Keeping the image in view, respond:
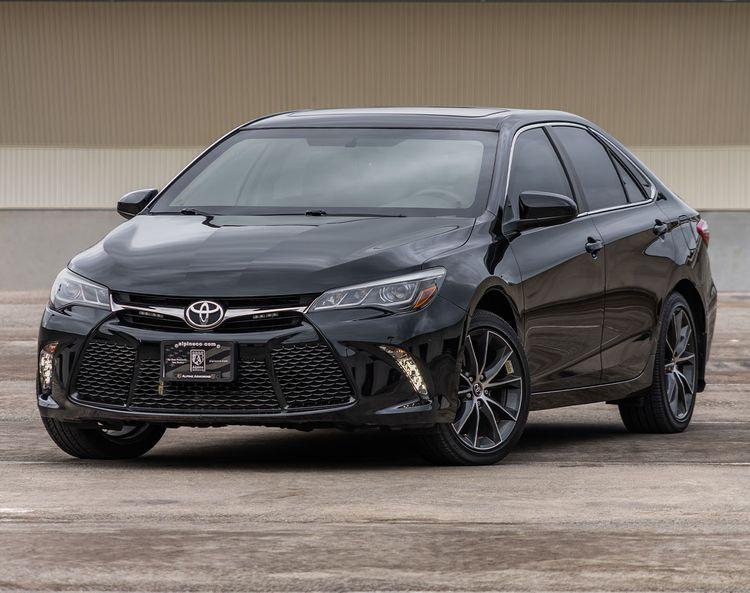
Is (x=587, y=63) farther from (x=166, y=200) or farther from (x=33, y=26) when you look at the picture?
(x=166, y=200)

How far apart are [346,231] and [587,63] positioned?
28.6 meters

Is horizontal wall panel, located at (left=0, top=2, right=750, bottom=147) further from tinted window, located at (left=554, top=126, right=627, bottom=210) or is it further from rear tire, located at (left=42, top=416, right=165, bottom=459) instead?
rear tire, located at (left=42, top=416, right=165, bottom=459)

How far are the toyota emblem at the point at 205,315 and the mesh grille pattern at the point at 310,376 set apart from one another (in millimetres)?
271

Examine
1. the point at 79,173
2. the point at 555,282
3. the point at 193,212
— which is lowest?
the point at 79,173

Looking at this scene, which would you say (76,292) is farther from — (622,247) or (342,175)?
(622,247)

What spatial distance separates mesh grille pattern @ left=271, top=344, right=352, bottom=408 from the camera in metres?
7.81

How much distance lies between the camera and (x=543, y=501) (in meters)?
7.20

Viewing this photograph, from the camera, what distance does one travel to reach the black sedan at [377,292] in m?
7.84

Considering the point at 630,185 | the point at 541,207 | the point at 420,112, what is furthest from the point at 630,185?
the point at 541,207

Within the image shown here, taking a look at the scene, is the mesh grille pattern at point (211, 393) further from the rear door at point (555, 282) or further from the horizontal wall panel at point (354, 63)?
the horizontal wall panel at point (354, 63)

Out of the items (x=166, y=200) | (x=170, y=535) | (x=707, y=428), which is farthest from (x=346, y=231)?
(x=707, y=428)

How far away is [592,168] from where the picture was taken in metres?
10.0

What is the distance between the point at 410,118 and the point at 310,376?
6.86 feet

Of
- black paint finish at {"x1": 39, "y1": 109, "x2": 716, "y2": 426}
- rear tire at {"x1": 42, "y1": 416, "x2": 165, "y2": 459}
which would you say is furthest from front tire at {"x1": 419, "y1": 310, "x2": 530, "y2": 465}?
rear tire at {"x1": 42, "y1": 416, "x2": 165, "y2": 459}
